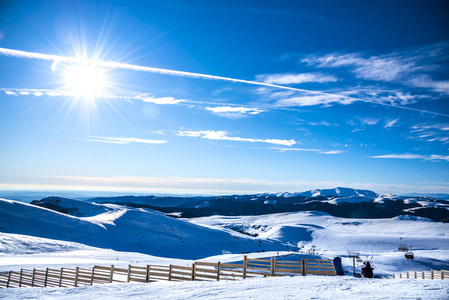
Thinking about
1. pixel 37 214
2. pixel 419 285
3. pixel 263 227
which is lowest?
pixel 263 227

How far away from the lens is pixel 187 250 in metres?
61.9

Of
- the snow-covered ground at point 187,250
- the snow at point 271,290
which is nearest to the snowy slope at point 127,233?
the snow-covered ground at point 187,250

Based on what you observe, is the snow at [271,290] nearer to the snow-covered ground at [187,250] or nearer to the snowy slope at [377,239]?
the snow-covered ground at [187,250]

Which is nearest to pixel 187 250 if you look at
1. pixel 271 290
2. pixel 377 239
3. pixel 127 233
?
pixel 127 233

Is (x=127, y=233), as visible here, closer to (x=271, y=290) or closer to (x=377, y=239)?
(x=271, y=290)

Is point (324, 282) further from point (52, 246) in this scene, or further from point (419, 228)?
point (419, 228)

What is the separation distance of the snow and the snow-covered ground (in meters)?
0.03

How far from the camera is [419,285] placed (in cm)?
1168

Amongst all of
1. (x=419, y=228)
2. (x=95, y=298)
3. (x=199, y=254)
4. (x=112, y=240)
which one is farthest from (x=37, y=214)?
(x=419, y=228)

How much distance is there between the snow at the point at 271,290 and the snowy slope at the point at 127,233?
141 ft

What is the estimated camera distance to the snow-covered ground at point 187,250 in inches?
492

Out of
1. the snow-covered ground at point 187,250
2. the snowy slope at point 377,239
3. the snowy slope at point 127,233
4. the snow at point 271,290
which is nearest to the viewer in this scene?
the snow at point 271,290

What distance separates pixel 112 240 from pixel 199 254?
19.9 metres

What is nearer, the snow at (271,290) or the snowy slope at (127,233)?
the snow at (271,290)
